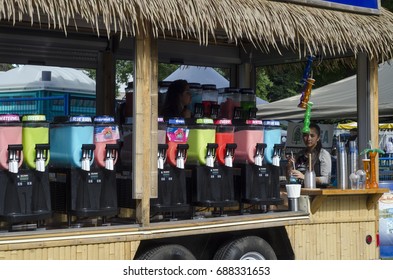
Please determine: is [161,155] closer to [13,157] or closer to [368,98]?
[13,157]

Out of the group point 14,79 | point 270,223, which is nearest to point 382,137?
point 14,79

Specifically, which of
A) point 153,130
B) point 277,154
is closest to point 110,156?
point 153,130

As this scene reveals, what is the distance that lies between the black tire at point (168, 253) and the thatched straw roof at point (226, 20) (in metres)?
1.83

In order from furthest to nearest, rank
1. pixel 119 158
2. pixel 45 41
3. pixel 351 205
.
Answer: pixel 45 41 → pixel 351 205 → pixel 119 158

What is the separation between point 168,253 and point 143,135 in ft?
3.52

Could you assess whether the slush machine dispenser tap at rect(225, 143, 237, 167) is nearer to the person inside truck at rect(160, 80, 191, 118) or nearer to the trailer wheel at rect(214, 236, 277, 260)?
the trailer wheel at rect(214, 236, 277, 260)

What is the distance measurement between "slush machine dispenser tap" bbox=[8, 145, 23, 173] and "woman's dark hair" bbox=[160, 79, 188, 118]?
3.07 m

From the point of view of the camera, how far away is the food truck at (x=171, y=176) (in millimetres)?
6473

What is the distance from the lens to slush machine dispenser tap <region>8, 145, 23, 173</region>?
6.32m

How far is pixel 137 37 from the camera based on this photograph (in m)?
7.00

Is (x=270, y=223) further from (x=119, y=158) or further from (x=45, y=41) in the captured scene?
(x=45, y=41)

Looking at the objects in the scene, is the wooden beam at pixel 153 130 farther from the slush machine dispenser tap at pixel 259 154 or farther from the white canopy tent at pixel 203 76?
the white canopy tent at pixel 203 76

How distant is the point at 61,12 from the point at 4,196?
Answer: 1.47 metres
